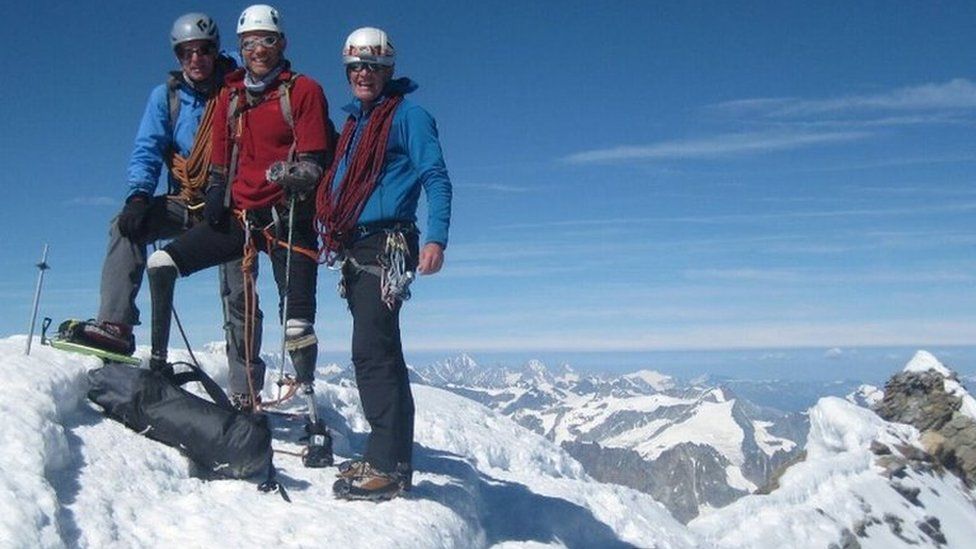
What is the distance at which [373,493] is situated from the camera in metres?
7.56

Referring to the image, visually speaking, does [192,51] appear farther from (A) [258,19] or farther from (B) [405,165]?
(B) [405,165]

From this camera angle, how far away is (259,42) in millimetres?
7758

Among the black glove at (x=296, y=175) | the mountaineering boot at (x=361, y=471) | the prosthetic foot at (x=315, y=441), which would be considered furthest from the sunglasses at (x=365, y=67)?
the mountaineering boot at (x=361, y=471)

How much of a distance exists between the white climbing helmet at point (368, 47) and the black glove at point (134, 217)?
2.38 meters

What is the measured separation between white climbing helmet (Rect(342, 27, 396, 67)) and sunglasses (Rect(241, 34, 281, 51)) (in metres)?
0.75

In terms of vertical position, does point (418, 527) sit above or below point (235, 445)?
below

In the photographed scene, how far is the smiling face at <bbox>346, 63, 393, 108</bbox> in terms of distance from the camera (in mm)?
7566

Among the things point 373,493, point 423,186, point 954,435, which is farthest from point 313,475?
point 954,435

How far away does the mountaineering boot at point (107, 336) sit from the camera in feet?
26.9

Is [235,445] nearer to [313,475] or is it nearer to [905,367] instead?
[313,475]

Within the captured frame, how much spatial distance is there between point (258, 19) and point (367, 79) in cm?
114

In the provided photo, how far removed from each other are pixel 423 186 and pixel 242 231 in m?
1.89

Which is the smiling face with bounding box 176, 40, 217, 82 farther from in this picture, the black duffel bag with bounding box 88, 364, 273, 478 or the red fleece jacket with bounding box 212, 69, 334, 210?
the black duffel bag with bounding box 88, 364, 273, 478

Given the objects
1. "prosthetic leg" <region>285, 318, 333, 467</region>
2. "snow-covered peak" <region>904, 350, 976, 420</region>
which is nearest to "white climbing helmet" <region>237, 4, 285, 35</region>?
"prosthetic leg" <region>285, 318, 333, 467</region>
